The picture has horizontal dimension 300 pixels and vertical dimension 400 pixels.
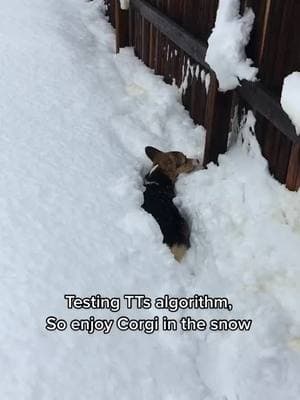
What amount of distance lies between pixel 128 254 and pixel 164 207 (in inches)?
21.4

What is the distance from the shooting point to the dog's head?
4.20 m

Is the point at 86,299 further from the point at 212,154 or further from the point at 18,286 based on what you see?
the point at 212,154

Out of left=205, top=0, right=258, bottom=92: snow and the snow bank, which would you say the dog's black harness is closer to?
left=205, top=0, right=258, bottom=92: snow

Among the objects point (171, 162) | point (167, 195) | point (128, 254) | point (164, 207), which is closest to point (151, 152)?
point (171, 162)

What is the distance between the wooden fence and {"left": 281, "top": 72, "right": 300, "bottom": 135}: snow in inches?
5.8

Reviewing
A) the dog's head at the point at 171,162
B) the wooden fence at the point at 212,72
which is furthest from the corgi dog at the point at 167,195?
the wooden fence at the point at 212,72

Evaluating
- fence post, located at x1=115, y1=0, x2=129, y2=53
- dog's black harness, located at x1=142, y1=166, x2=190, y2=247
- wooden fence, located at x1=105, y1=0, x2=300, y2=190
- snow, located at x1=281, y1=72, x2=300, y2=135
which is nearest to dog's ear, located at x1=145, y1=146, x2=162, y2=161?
dog's black harness, located at x1=142, y1=166, x2=190, y2=247

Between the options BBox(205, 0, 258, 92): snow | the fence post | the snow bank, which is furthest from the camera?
the fence post

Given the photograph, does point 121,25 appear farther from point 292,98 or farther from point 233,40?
point 292,98

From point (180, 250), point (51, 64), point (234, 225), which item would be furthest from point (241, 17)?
point (51, 64)

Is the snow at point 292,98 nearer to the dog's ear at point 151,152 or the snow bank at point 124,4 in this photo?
the dog's ear at point 151,152

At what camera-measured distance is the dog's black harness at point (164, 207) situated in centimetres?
363

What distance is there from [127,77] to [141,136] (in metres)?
1.55

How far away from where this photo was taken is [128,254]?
343 centimetres
